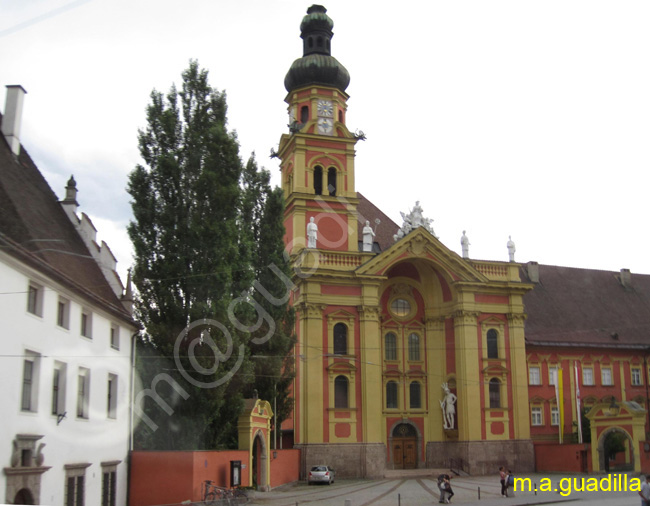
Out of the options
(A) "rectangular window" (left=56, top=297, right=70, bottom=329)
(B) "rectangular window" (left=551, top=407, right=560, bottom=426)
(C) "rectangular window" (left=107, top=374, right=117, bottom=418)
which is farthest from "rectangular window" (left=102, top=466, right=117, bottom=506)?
(B) "rectangular window" (left=551, top=407, right=560, bottom=426)

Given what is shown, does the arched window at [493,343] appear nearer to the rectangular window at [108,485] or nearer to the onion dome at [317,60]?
the onion dome at [317,60]

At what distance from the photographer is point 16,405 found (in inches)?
749

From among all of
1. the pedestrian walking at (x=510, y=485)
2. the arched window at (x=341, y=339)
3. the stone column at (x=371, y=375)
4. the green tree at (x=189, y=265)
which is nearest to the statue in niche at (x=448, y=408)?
the stone column at (x=371, y=375)

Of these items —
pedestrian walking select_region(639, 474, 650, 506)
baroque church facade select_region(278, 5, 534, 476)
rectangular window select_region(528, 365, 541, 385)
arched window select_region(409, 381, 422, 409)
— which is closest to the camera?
pedestrian walking select_region(639, 474, 650, 506)

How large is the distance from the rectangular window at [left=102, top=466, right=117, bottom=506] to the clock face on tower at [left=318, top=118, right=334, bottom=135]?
3275 centimetres

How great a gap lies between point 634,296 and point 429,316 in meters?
21.6

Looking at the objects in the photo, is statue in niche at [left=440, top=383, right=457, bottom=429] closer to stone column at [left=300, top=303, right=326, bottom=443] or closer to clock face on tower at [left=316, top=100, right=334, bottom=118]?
stone column at [left=300, top=303, right=326, bottom=443]

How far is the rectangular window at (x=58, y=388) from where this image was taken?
21767 mm

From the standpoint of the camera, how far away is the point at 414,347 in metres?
50.9

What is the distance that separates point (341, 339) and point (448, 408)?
323 inches

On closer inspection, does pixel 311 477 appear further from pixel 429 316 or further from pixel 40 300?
pixel 40 300

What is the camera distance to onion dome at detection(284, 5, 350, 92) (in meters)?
54.2

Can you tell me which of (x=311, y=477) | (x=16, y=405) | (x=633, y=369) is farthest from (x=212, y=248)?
(x=633, y=369)

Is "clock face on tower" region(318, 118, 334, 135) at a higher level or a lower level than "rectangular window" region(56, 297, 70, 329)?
higher
